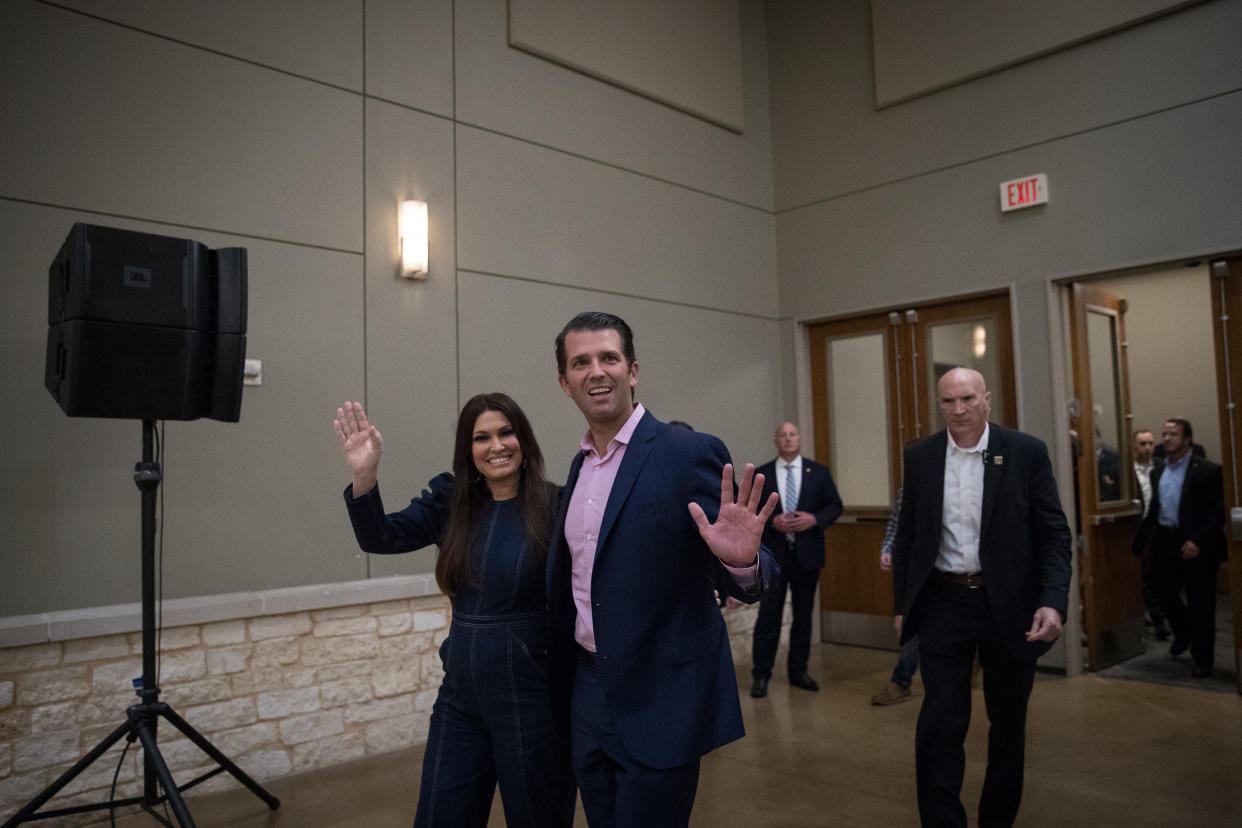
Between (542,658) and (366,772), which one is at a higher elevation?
(542,658)

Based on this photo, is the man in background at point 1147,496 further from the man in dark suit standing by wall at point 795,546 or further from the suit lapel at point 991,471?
the suit lapel at point 991,471

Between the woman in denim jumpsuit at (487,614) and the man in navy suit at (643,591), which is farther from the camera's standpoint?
the woman in denim jumpsuit at (487,614)

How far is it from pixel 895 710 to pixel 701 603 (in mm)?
3584

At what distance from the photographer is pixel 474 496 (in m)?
2.54

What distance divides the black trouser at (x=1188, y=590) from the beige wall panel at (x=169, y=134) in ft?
18.9

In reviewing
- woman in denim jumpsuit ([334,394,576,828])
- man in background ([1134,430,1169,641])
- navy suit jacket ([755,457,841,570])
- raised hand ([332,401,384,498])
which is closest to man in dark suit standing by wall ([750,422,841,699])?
navy suit jacket ([755,457,841,570])

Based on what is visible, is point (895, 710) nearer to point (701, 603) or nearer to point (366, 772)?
point (366, 772)

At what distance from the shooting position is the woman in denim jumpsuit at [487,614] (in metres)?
2.19

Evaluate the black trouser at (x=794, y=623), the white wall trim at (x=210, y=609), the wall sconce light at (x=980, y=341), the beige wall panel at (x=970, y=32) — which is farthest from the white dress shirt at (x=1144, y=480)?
the white wall trim at (x=210, y=609)

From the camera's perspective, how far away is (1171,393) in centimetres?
964

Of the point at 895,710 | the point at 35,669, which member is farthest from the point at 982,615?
the point at 35,669

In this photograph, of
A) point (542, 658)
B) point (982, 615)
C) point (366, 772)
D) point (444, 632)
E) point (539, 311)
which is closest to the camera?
point (542, 658)

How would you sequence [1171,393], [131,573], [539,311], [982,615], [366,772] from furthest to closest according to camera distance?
1. [1171,393]
2. [539,311]
3. [366,772]
4. [131,573]
5. [982,615]

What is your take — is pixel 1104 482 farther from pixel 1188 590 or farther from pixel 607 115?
pixel 607 115
